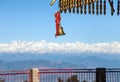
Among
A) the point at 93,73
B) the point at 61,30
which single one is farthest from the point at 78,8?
the point at 93,73

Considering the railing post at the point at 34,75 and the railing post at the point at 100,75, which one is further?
the railing post at the point at 100,75

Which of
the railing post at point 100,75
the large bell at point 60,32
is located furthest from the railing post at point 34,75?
the railing post at point 100,75

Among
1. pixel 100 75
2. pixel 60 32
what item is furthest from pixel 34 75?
pixel 100 75

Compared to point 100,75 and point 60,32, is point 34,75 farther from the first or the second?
point 100,75

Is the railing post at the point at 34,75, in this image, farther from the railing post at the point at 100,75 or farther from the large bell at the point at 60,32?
the railing post at the point at 100,75

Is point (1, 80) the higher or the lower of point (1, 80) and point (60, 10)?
the lower

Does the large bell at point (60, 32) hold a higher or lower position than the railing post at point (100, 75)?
higher

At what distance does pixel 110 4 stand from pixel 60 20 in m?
4.11

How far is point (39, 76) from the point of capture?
28250mm

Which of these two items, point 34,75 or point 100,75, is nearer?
point 34,75

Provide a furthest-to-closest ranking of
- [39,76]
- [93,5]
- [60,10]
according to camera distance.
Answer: [39,76] < [60,10] < [93,5]

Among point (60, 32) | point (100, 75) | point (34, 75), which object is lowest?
point (100, 75)

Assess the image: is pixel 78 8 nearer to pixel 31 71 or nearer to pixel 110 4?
pixel 110 4

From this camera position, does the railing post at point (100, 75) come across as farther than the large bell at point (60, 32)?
Yes
